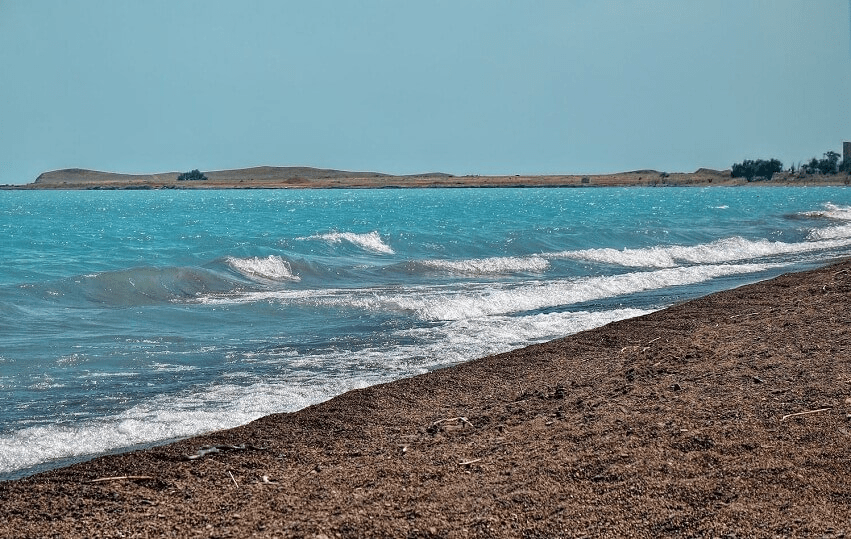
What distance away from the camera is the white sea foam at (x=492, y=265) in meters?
26.2

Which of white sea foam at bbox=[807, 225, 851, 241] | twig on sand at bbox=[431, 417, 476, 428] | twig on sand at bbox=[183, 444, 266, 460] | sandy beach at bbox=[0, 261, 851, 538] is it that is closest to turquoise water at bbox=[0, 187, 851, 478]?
twig on sand at bbox=[183, 444, 266, 460]

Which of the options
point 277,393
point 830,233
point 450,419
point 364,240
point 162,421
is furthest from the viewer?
point 830,233

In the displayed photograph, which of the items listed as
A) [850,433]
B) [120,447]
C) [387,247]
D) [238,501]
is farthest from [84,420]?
[387,247]

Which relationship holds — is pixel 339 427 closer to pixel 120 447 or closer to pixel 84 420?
pixel 120 447

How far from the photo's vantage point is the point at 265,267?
25891 mm

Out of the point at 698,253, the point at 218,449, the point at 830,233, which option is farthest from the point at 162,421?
the point at 830,233

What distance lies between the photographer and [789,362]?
8.67m

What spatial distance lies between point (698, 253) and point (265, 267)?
14849 mm

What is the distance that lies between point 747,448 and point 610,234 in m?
36.4

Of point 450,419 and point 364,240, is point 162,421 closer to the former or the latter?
point 450,419

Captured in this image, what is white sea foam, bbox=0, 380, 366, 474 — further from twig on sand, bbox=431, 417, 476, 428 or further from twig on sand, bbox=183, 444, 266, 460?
twig on sand, bbox=431, 417, 476, 428

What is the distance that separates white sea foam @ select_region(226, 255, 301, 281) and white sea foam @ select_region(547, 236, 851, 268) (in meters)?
8.86

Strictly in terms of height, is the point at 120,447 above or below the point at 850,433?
below

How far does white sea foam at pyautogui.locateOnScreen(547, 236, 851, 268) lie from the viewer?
29484mm
